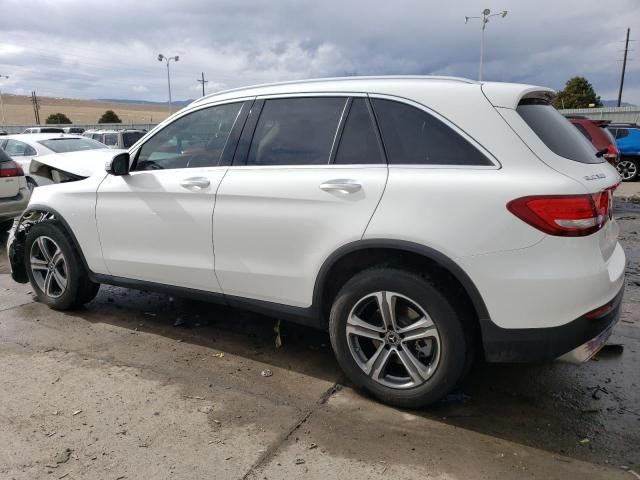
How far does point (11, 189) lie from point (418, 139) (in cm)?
706

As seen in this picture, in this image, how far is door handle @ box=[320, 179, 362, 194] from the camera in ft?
9.94

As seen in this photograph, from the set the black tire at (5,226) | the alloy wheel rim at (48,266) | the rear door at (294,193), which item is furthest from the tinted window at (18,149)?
the rear door at (294,193)

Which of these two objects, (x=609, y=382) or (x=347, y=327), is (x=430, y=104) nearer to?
(x=347, y=327)

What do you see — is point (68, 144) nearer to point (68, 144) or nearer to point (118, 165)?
point (68, 144)

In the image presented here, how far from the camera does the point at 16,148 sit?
10.8 m

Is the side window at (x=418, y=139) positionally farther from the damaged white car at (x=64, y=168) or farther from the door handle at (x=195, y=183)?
the damaged white car at (x=64, y=168)

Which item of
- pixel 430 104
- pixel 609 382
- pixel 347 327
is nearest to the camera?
pixel 430 104

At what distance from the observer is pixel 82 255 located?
451 centimetres

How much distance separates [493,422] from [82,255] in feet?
11.3

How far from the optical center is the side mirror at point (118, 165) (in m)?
4.01

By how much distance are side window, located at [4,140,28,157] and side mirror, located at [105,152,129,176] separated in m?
7.79

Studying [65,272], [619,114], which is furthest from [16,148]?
[619,114]

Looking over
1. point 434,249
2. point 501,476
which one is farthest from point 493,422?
point 434,249

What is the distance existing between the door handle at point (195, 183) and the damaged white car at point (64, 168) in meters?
1.27
